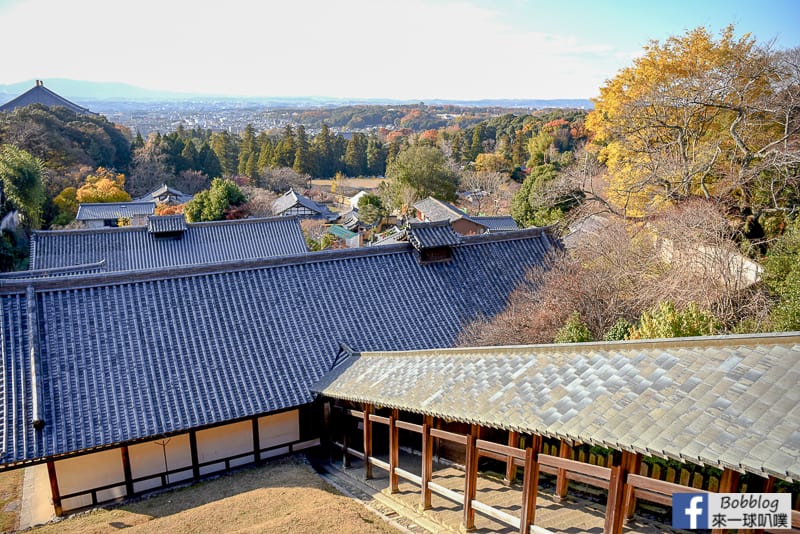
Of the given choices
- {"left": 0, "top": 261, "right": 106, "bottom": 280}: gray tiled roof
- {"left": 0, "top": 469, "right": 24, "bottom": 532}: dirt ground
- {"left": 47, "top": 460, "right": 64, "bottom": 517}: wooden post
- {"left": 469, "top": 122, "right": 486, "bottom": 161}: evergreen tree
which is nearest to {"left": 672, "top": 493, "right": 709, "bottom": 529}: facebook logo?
{"left": 47, "top": 460, "right": 64, "bottom": 517}: wooden post

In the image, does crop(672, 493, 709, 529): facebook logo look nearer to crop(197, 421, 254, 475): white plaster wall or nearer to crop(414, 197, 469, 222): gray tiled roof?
crop(197, 421, 254, 475): white plaster wall

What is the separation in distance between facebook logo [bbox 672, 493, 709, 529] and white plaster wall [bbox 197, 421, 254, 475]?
8967mm

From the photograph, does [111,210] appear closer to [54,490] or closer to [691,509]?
[54,490]

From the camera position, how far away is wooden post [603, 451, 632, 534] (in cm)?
590

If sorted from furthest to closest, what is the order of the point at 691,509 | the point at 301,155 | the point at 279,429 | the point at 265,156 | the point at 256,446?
the point at 301,155
the point at 265,156
the point at 279,429
the point at 256,446
the point at 691,509

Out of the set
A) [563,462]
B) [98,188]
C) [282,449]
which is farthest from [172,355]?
[98,188]

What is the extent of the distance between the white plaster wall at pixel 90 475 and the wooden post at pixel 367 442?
5042 mm

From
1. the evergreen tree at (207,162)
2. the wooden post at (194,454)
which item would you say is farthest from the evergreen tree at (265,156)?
the wooden post at (194,454)

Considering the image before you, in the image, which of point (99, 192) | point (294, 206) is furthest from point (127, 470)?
point (294, 206)

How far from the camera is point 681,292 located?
41.9ft

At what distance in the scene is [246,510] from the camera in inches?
358

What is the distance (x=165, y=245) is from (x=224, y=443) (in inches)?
638

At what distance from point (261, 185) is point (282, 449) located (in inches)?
2181

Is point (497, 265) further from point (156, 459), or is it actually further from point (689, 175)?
point (156, 459)
